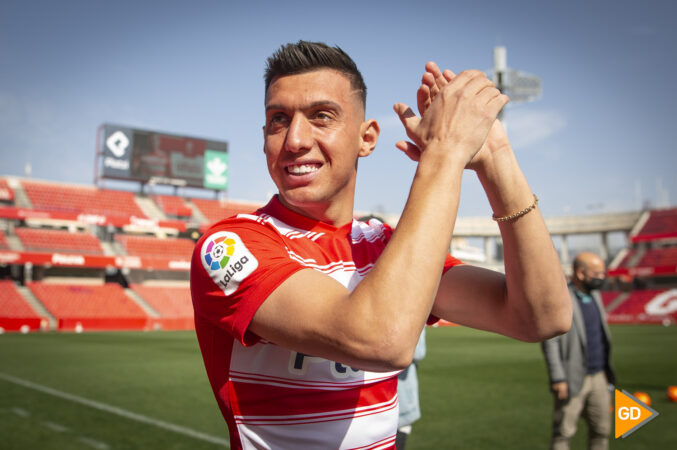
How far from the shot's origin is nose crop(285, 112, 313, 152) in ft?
5.19

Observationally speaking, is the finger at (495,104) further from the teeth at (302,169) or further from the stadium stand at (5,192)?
the stadium stand at (5,192)

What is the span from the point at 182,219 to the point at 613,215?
38753 mm

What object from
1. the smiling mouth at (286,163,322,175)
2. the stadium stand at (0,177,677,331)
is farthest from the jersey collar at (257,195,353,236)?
the stadium stand at (0,177,677,331)

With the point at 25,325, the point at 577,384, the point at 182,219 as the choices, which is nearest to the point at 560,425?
the point at 577,384

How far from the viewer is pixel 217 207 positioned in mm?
46875

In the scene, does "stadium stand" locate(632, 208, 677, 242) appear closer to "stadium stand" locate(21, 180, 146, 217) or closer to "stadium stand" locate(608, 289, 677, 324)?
"stadium stand" locate(608, 289, 677, 324)

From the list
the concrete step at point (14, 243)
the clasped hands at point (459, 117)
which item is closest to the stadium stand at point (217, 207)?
the concrete step at point (14, 243)

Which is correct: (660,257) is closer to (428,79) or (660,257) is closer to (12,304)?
(12,304)

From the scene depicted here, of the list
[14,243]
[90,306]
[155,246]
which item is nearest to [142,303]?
[90,306]

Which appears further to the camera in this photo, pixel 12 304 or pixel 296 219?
pixel 12 304

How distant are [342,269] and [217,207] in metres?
46.4

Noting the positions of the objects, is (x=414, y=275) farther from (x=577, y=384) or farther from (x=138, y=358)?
(x=138, y=358)

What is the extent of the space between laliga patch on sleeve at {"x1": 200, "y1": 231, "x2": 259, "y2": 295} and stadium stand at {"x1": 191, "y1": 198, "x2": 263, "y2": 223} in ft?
144

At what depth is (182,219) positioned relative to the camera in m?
43.5
